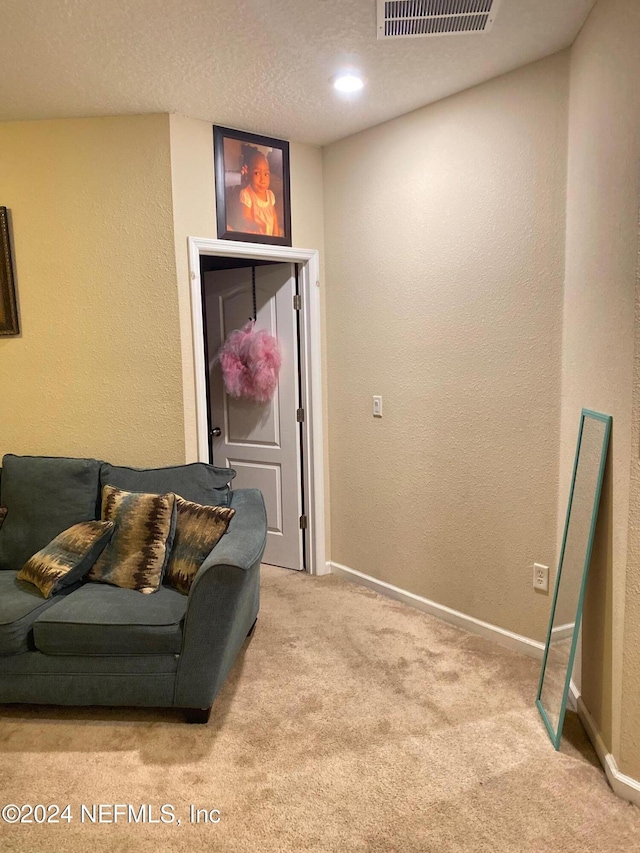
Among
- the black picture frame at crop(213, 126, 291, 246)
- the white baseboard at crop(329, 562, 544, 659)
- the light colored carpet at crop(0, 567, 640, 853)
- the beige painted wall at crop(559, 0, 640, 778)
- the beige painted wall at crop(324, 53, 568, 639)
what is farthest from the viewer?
the black picture frame at crop(213, 126, 291, 246)

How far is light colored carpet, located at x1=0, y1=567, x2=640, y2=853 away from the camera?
1779 millimetres

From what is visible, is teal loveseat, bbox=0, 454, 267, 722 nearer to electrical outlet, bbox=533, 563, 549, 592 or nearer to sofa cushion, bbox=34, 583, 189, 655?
sofa cushion, bbox=34, 583, 189, 655

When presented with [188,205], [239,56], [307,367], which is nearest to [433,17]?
[239,56]

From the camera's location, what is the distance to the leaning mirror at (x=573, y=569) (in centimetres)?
214

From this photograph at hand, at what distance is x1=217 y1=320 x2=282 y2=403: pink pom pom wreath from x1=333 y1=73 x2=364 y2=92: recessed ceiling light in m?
1.47

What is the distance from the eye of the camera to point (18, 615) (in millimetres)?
2326

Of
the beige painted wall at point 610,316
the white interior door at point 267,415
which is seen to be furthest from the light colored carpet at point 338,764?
the white interior door at point 267,415

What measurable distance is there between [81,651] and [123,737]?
1.15 ft

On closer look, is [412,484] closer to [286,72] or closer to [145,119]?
[286,72]

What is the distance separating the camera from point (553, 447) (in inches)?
104

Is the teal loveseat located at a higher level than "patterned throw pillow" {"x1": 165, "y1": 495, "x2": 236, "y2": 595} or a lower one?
lower


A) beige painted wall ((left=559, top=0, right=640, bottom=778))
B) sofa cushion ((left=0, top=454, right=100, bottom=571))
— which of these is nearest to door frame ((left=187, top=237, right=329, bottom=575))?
sofa cushion ((left=0, top=454, right=100, bottom=571))

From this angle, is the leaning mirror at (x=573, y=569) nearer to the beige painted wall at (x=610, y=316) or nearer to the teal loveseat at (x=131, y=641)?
the beige painted wall at (x=610, y=316)

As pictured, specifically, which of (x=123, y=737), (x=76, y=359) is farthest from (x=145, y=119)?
(x=123, y=737)
